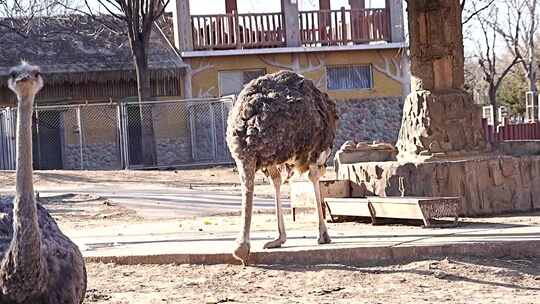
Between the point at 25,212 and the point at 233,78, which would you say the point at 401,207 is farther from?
the point at 233,78

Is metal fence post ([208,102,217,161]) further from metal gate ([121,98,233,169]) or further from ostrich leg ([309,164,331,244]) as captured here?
ostrich leg ([309,164,331,244])

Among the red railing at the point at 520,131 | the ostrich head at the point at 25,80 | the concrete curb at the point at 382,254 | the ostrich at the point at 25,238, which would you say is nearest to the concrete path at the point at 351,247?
the concrete curb at the point at 382,254

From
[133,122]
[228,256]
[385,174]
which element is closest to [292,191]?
[385,174]

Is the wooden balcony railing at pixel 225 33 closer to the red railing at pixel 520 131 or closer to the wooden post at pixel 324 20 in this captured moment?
the wooden post at pixel 324 20

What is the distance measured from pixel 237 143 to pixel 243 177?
1.04ft

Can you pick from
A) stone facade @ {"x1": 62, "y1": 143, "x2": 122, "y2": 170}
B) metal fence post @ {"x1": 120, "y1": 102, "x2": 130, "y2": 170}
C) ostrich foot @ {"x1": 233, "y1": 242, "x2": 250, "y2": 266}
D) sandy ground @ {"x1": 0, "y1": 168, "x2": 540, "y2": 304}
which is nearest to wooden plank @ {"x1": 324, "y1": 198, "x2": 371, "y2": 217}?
sandy ground @ {"x1": 0, "y1": 168, "x2": 540, "y2": 304}

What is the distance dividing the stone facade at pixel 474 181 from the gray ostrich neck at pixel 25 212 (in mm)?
7498

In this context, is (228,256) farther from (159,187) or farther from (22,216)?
(159,187)

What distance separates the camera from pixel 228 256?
972 centimetres

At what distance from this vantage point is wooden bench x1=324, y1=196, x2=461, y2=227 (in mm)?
11062

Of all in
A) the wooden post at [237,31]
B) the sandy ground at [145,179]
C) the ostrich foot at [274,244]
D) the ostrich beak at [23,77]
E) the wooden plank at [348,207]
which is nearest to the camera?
the ostrich beak at [23,77]

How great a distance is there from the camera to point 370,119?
1363 inches

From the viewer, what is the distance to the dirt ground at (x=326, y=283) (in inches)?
323

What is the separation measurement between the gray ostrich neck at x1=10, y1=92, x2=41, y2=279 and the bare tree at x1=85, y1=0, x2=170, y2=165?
24044 millimetres
